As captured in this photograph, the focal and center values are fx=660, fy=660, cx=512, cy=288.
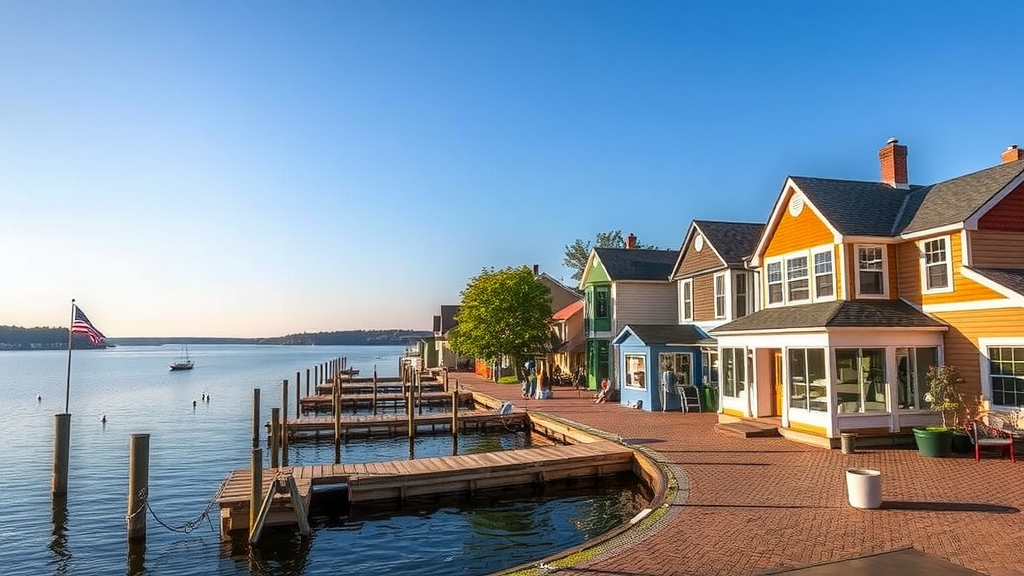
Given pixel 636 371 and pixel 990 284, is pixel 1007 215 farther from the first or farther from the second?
pixel 636 371

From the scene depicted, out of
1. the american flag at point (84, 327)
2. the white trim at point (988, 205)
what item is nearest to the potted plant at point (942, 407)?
the white trim at point (988, 205)

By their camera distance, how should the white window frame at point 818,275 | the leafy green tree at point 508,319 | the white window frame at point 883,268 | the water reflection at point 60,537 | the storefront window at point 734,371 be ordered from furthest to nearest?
the leafy green tree at point 508,319, the storefront window at point 734,371, the white window frame at point 818,275, the white window frame at point 883,268, the water reflection at point 60,537

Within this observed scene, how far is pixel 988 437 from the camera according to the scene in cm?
1708

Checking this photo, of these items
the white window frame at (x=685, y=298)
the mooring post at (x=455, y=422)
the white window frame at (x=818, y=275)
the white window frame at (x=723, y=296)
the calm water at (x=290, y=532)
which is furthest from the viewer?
the white window frame at (x=685, y=298)

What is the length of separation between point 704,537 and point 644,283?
84.4 ft

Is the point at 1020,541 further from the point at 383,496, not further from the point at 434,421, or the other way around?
the point at 434,421

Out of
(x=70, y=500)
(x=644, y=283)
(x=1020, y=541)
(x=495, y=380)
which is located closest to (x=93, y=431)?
(x=70, y=500)

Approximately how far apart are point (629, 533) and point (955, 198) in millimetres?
15835

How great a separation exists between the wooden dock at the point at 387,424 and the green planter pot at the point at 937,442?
16663mm

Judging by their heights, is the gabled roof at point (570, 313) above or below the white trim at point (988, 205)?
below

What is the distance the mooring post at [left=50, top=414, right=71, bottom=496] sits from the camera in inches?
729

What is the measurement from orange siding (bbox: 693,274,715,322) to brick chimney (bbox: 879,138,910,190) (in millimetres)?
7649

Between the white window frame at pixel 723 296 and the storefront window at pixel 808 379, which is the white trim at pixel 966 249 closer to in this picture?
the storefront window at pixel 808 379

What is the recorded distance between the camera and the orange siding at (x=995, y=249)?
1820cm
